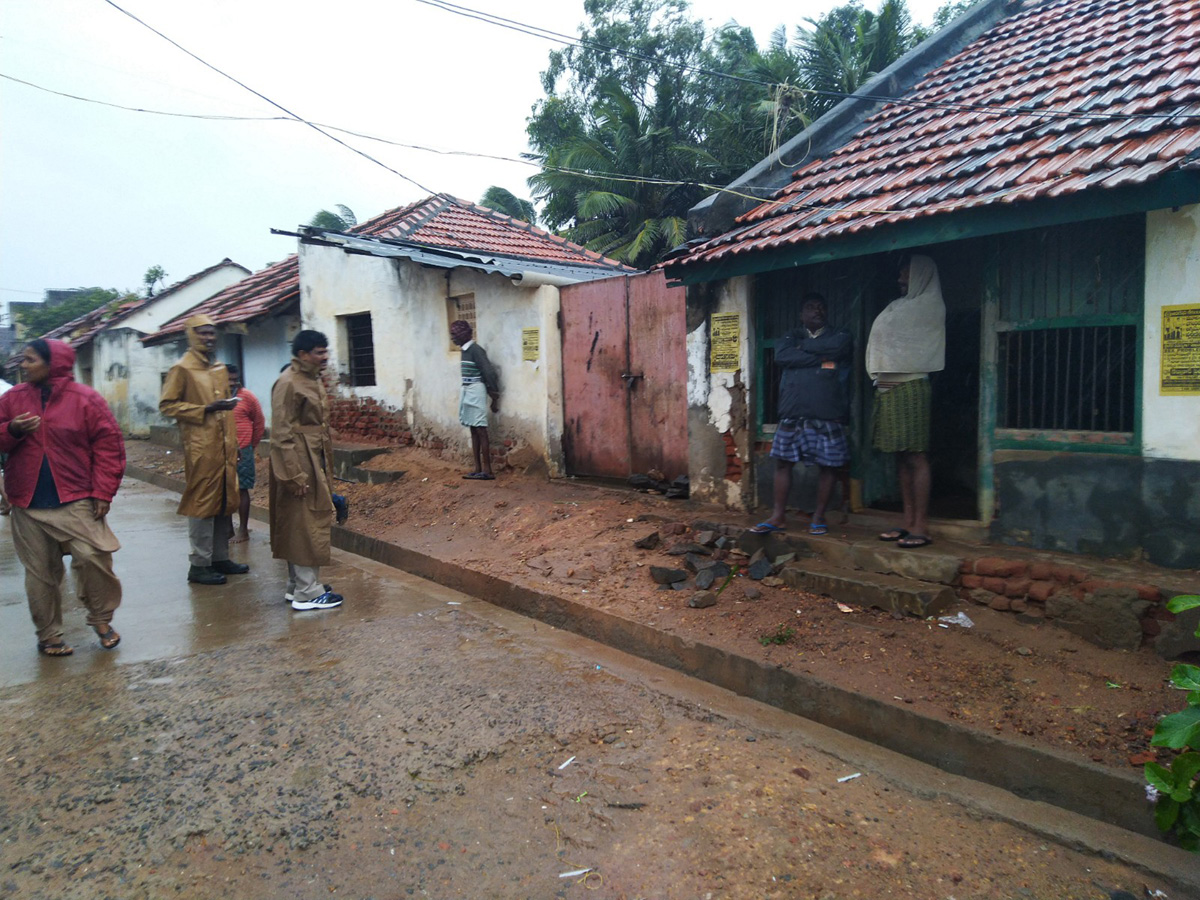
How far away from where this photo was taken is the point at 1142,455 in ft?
14.4

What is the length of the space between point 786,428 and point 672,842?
3422mm

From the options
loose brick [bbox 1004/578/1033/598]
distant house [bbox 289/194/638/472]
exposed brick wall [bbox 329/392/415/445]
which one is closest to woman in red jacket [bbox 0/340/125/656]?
distant house [bbox 289/194/638/472]

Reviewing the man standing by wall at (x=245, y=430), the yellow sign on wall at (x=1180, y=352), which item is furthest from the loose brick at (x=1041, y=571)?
the man standing by wall at (x=245, y=430)

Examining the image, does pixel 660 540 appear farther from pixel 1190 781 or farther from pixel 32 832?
pixel 32 832

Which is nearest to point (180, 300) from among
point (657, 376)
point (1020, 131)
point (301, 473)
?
point (657, 376)

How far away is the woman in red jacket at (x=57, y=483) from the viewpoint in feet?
15.0

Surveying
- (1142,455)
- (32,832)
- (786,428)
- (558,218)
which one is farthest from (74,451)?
(558,218)

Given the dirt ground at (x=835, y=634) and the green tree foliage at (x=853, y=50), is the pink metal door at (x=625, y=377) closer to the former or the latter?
Answer: the dirt ground at (x=835, y=634)

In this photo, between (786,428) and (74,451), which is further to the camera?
(786,428)

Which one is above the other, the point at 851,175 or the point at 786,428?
the point at 851,175

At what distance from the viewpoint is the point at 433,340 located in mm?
10305

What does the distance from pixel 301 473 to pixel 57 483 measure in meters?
1.40

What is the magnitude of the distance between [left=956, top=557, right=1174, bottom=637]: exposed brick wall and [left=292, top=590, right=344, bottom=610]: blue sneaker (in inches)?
162

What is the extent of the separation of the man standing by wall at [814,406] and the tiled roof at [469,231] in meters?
5.71
